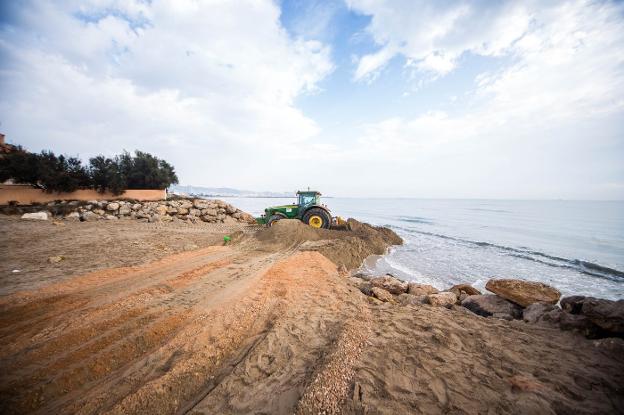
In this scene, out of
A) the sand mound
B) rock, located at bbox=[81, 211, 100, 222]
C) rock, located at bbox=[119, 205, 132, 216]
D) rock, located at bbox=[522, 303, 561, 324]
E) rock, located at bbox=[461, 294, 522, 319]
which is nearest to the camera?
rock, located at bbox=[522, 303, 561, 324]

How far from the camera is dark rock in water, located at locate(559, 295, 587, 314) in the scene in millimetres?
4568

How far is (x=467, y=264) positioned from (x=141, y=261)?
14134 millimetres

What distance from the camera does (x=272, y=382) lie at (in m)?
2.73

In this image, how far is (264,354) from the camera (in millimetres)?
3209

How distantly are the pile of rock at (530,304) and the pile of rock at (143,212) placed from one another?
1419 centimetres

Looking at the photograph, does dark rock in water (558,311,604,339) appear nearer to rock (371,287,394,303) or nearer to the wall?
rock (371,287,394,303)

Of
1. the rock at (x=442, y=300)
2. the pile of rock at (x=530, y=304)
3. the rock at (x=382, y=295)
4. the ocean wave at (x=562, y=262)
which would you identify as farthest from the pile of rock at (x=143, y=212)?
the ocean wave at (x=562, y=262)

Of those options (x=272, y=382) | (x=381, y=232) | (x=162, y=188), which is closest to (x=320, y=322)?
(x=272, y=382)

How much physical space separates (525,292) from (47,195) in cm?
2904

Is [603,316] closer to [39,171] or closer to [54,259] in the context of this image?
[54,259]

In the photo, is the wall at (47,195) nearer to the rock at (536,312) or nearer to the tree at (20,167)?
the tree at (20,167)

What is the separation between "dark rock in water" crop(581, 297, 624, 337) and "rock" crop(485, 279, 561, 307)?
1.21m

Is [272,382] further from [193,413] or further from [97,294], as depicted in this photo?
[97,294]

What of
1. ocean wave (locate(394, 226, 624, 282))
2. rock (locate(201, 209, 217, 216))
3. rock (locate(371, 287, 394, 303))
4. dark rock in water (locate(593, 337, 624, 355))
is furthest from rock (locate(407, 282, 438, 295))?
rock (locate(201, 209, 217, 216))
